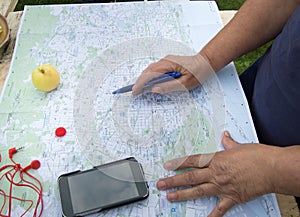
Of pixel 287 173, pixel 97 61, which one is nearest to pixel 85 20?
pixel 97 61

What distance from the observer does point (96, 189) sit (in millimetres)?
627

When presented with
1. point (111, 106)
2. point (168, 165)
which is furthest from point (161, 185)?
point (111, 106)

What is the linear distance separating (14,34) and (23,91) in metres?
0.24

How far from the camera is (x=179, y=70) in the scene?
0.83 metres

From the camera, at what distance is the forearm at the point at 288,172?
59 cm

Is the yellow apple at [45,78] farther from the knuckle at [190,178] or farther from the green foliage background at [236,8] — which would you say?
the green foliage background at [236,8]

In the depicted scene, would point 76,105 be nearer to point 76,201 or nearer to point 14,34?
point 76,201

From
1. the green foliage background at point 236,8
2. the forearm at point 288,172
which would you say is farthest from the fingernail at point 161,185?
the green foliage background at point 236,8

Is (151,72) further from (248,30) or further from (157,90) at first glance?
(248,30)

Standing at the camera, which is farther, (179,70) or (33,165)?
(179,70)

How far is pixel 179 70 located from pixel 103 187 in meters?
A: 0.36

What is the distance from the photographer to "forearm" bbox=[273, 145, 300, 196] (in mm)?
593

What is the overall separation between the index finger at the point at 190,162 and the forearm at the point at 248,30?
268 millimetres

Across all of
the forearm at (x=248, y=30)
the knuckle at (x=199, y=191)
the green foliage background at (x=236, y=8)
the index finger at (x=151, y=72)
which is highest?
the forearm at (x=248, y=30)
